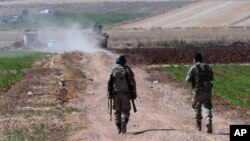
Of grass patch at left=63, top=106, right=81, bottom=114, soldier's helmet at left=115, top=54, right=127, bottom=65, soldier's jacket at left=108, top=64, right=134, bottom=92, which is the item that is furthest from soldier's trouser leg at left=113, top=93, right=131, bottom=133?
grass patch at left=63, top=106, right=81, bottom=114

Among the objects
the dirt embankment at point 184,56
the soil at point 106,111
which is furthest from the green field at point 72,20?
the soil at point 106,111

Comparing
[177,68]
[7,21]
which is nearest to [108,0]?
[7,21]

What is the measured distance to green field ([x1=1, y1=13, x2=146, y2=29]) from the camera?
95094 mm

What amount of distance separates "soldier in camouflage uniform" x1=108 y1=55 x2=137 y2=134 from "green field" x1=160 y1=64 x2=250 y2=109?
707 cm

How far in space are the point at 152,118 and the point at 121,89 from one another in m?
3.02

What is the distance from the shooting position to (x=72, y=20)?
322ft

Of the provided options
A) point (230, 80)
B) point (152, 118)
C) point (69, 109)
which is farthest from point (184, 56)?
point (152, 118)

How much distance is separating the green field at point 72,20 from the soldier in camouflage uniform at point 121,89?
72.5m

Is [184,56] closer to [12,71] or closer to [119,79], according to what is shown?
[12,71]

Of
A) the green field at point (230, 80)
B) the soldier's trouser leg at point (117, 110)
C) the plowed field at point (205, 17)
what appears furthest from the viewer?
the plowed field at point (205, 17)

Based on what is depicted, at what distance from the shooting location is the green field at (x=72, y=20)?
95.1 m

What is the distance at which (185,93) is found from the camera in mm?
29094

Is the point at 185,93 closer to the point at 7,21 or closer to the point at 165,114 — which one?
the point at 165,114

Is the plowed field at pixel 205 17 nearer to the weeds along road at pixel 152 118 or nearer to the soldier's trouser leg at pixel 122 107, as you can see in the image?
the weeds along road at pixel 152 118
